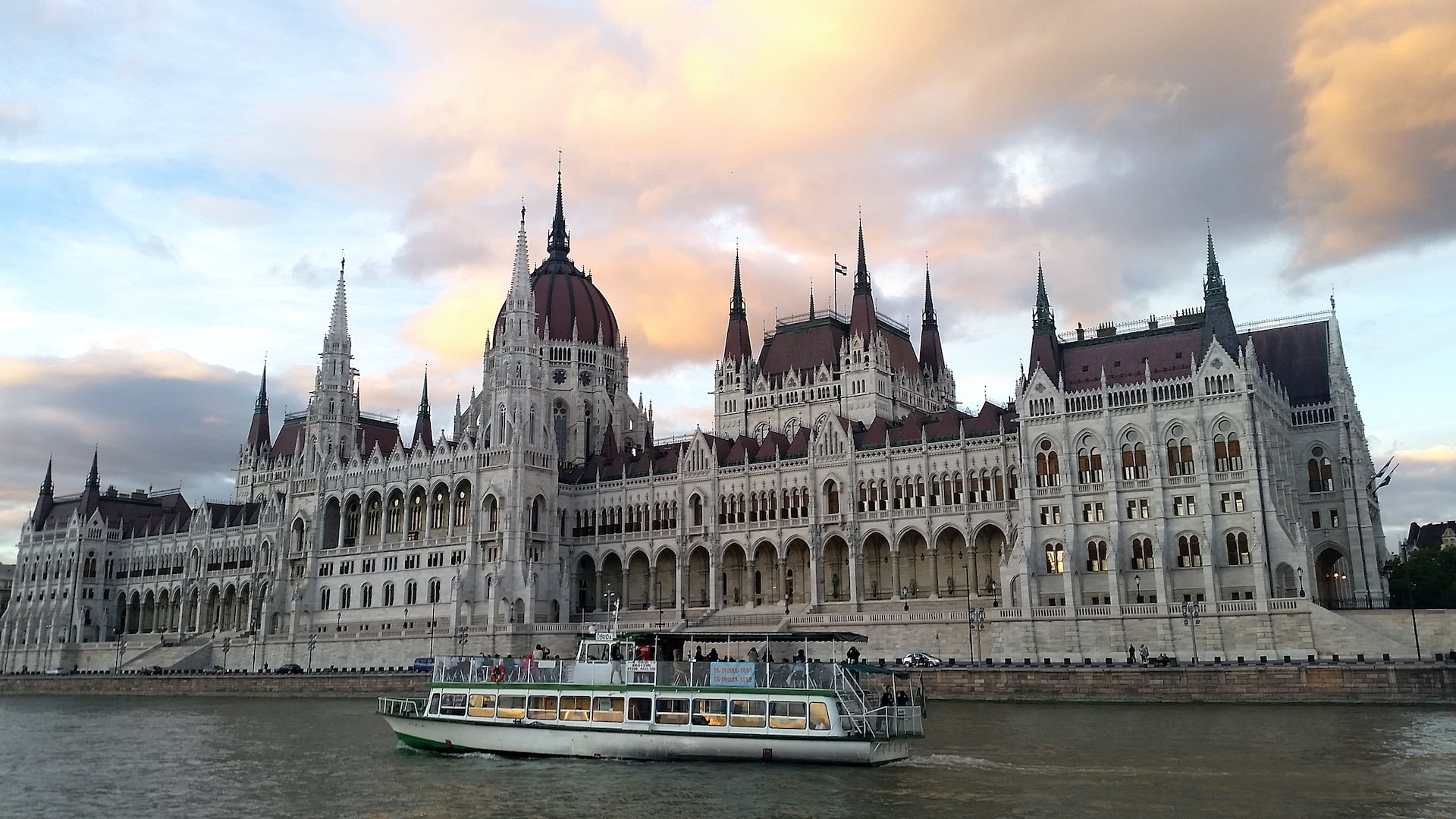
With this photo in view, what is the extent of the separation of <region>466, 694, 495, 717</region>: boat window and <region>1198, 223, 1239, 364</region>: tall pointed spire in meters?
57.0

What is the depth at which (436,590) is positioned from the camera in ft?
361

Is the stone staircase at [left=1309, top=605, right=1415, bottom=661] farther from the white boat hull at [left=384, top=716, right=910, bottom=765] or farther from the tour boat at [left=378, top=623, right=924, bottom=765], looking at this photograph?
the white boat hull at [left=384, top=716, right=910, bottom=765]

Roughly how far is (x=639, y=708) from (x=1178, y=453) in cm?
5032

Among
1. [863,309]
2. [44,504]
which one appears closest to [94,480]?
[44,504]

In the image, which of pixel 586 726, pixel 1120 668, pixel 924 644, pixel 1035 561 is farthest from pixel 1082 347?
pixel 586 726

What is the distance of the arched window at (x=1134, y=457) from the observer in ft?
272

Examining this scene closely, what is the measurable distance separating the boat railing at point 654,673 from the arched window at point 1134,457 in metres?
44.7

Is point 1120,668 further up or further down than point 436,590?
further down

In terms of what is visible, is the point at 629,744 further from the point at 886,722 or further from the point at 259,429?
the point at 259,429

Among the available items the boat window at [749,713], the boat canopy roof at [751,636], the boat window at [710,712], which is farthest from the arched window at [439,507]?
the boat window at [749,713]

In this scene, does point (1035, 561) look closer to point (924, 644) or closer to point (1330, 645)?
point (924, 644)

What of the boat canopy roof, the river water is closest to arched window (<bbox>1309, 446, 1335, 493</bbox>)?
the river water

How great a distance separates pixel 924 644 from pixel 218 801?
177 ft

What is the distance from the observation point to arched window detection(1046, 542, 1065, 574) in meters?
84.1
